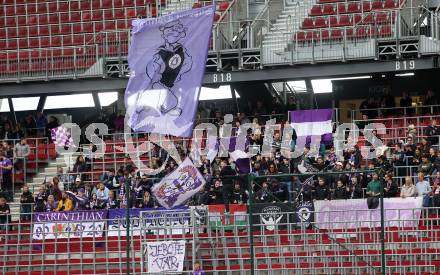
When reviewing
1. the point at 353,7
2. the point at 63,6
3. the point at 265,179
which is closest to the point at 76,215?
the point at 265,179

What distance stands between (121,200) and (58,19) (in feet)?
36.3

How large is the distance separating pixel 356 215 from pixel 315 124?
25.0ft

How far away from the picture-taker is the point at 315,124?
3303cm

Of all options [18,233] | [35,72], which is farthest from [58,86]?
[18,233]

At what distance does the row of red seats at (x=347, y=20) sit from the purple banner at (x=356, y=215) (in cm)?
821

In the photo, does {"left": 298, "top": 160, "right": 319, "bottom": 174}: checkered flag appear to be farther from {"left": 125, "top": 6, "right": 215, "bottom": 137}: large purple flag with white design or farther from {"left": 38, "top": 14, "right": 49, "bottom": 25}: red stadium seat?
{"left": 38, "top": 14, "right": 49, "bottom": 25}: red stadium seat

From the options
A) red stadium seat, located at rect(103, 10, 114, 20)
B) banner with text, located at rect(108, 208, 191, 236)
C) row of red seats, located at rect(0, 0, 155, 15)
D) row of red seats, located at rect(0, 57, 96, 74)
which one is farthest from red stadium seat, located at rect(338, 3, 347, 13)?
banner with text, located at rect(108, 208, 191, 236)

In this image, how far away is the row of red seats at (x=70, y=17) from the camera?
38.4 m

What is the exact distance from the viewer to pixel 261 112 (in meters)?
35.2

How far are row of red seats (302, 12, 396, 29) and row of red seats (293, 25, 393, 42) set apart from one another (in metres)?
0.23

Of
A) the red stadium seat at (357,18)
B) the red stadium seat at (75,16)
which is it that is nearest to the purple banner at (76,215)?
the red stadium seat at (357,18)

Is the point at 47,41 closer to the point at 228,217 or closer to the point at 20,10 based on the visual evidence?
the point at 20,10

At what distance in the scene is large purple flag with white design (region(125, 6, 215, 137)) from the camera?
26.5 metres

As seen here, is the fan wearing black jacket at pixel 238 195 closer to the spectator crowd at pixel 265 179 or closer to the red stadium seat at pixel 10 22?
the spectator crowd at pixel 265 179
